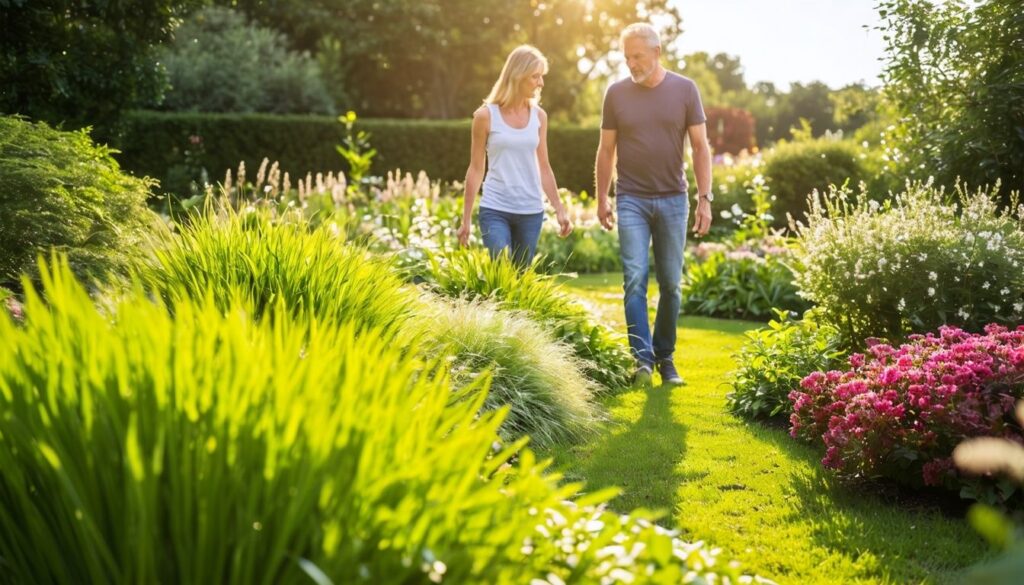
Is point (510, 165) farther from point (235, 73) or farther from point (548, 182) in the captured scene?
point (235, 73)

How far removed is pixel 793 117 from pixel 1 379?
86.8 m

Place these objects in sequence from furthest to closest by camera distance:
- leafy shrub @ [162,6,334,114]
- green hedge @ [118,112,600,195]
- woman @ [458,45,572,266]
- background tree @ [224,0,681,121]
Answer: background tree @ [224,0,681,121] < leafy shrub @ [162,6,334,114] < green hedge @ [118,112,600,195] < woman @ [458,45,572,266]

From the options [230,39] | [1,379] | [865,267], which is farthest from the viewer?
[230,39]

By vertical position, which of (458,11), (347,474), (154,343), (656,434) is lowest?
(656,434)

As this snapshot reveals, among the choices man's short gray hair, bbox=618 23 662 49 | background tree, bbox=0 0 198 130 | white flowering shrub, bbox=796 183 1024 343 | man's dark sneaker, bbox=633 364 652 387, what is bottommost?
man's dark sneaker, bbox=633 364 652 387

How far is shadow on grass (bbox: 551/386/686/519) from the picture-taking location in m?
4.39

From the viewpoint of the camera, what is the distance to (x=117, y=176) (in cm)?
618

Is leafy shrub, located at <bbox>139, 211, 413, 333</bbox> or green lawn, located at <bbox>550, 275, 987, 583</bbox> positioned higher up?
leafy shrub, located at <bbox>139, 211, 413, 333</bbox>

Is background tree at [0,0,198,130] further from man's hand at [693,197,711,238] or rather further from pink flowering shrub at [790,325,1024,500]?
pink flowering shrub at [790,325,1024,500]

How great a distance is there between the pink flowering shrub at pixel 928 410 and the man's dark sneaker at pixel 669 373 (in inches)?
87.1

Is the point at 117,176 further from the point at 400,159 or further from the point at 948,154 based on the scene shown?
the point at 400,159

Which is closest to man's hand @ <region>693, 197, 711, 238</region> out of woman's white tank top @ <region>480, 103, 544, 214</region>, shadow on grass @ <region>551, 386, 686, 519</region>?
woman's white tank top @ <region>480, 103, 544, 214</region>

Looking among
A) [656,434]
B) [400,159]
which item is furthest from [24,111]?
[400,159]

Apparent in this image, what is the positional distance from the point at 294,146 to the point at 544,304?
14.8m
